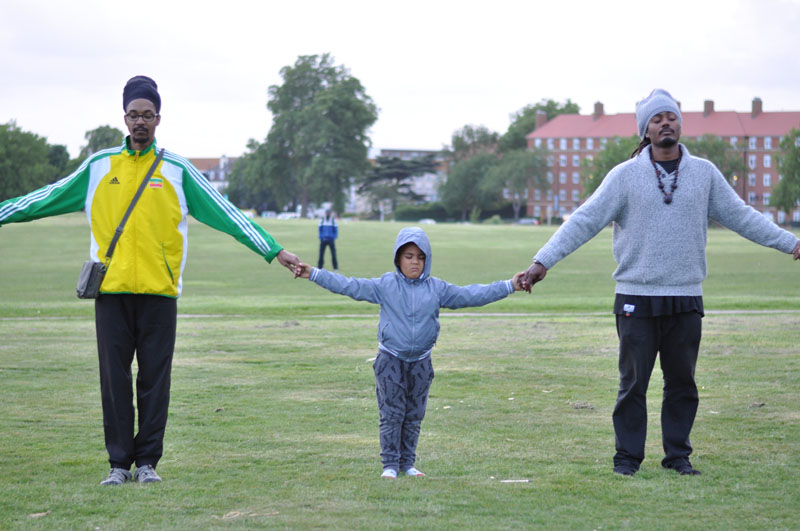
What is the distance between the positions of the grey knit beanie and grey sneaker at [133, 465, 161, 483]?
3326 millimetres

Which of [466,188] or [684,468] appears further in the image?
[466,188]

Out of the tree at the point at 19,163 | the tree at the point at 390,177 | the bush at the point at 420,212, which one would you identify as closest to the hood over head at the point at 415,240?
the tree at the point at 19,163

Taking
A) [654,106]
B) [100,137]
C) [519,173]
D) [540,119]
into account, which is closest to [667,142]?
[654,106]

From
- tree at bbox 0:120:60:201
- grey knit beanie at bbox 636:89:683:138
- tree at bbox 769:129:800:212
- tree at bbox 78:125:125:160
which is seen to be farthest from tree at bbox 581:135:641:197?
grey knit beanie at bbox 636:89:683:138

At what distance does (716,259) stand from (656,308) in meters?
38.9

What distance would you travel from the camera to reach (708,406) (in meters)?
8.38

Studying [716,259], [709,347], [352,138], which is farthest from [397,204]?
[709,347]

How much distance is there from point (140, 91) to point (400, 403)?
226cm

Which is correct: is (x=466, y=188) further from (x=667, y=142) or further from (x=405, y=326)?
(x=405, y=326)

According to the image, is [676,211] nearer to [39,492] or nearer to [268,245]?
[268,245]

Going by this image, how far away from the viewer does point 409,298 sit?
5961 millimetres

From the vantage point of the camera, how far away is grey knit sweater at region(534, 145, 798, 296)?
19.5ft

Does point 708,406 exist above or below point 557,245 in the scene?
below

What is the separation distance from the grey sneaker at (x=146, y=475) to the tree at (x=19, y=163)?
90.8m
